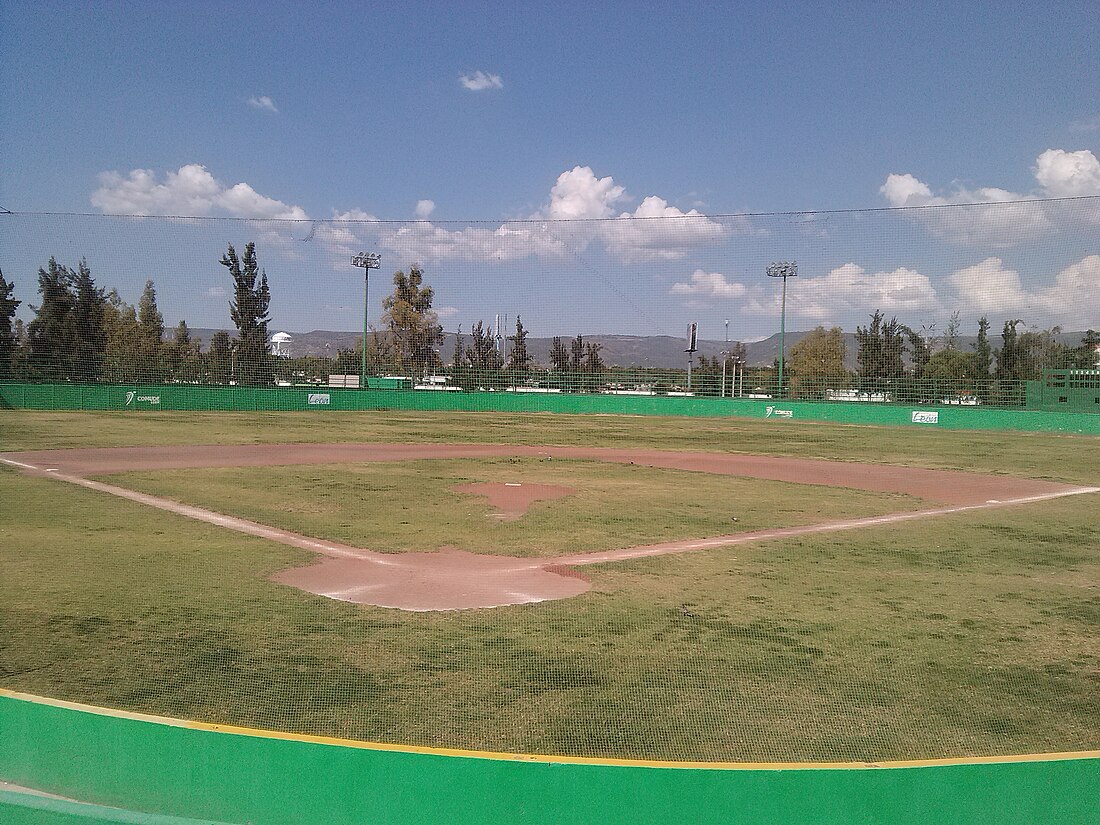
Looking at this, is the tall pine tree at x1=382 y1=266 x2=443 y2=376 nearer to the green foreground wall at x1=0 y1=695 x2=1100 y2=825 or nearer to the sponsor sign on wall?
the sponsor sign on wall

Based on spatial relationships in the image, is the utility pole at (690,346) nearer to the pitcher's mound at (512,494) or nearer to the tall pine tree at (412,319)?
the tall pine tree at (412,319)

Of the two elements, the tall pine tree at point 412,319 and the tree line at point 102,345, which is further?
the tall pine tree at point 412,319

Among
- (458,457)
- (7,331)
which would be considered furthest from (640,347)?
(7,331)

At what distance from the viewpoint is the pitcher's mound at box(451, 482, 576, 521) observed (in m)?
11.6

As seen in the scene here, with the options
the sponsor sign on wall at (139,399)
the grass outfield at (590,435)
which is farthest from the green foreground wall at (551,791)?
the sponsor sign on wall at (139,399)

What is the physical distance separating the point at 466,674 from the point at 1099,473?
1935cm

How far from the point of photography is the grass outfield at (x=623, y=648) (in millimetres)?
4367

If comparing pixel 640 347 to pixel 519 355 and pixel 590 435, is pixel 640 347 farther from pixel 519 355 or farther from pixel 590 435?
pixel 590 435

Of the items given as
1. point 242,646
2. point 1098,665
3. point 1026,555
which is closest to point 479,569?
point 242,646

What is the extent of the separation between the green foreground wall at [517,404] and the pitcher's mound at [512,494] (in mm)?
23810

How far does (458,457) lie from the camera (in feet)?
63.3

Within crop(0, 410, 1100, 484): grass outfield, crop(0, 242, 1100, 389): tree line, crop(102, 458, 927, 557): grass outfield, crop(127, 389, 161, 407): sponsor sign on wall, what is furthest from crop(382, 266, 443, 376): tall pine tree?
crop(102, 458, 927, 557): grass outfield

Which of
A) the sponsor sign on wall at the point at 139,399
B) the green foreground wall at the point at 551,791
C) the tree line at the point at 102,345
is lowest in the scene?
the green foreground wall at the point at 551,791

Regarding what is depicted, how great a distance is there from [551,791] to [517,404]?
126 ft
